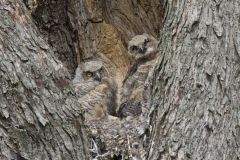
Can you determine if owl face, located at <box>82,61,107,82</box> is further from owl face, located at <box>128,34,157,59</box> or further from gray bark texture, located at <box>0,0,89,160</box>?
gray bark texture, located at <box>0,0,89,160</box>

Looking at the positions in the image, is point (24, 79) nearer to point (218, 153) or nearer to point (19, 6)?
point (19, 6)

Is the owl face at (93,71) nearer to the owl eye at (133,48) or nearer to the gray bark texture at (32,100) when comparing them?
the owl eye at (133,48)

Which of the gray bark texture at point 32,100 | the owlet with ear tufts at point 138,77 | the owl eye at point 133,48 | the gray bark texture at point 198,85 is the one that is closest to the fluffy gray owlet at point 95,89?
the owlet with ear tufts at point 138,77

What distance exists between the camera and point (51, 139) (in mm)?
3020

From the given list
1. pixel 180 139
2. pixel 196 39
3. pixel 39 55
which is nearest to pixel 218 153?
pixel 180 139

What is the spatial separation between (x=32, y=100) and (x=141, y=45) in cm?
328

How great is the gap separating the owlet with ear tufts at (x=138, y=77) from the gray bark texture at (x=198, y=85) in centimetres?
140

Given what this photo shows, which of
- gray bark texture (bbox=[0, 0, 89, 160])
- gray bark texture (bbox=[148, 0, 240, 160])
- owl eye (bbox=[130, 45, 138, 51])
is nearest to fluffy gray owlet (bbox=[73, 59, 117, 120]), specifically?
owl eye (bbox=[130, 45, 138, 51])

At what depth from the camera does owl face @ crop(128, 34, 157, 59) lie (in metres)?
6.19

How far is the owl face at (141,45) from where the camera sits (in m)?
6.19

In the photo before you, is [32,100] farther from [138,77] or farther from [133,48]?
[133,48]

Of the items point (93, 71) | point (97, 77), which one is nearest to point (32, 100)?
point (97, 77)

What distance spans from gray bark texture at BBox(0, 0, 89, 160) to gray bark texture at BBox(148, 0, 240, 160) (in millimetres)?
531

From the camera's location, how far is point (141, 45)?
6.18 m
